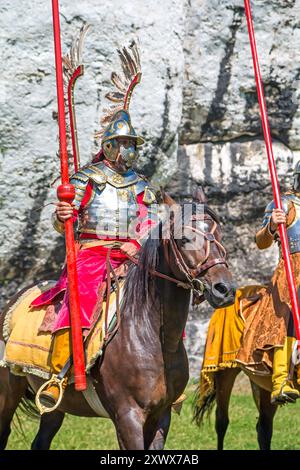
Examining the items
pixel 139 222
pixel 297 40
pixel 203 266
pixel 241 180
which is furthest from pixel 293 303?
pixel 297 40

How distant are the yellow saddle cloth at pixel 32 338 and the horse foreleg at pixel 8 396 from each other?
187 mm

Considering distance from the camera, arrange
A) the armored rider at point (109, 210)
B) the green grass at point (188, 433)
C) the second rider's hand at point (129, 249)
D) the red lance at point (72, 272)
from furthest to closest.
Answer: the green grass at point (188, 433) < the armored rider at point (109, 210) < the second rider's hand at point (129, 249) < the red lance at point (72, 272)

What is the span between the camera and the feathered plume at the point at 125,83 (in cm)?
662

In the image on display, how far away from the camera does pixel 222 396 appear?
762 centimetres

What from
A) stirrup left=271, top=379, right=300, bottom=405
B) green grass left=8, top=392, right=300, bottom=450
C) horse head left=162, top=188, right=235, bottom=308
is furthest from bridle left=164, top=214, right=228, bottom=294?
green grass left=8, top=392, right=300, bottom=450

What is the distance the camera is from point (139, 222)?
6.04m

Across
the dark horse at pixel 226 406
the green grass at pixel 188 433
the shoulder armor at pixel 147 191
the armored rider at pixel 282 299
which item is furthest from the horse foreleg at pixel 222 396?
the shoulder armor at pixel 147 191

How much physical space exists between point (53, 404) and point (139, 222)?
51.1 inches

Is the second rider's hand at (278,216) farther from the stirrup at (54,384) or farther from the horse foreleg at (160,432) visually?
the stirrup at (54,384)

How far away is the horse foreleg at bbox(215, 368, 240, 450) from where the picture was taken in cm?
757

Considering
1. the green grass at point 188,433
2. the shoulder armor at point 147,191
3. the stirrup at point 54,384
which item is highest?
the shoulder armor at point 147,191

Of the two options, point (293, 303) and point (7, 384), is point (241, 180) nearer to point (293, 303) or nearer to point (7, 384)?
point (293, 303)

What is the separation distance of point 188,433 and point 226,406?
1.02m
